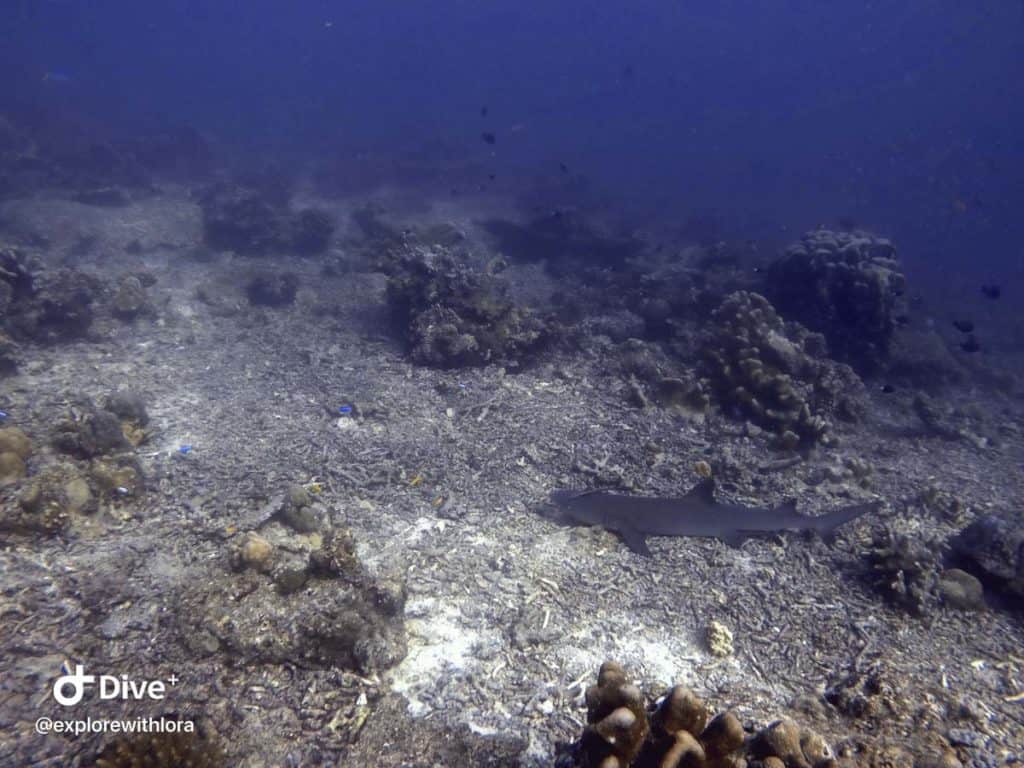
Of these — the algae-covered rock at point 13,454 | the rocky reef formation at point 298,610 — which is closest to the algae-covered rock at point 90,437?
the algae-covered rock at point 13,454

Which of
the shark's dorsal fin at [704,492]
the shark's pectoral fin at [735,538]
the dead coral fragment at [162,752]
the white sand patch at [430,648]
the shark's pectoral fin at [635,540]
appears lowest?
the white sand patch at [430,648]

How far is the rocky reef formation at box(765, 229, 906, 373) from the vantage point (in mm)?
14117

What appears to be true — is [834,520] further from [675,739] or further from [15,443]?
[15,443]

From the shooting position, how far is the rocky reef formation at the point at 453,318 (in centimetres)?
1144

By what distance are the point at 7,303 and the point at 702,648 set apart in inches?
557

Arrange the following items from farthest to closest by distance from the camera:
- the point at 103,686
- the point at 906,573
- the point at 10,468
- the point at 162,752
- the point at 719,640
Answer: the point at 906,573, the point at 10,468, the point at 719,640, the point at 103,686, the point at 162,752

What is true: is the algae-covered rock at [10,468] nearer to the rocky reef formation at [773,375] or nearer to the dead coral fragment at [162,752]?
the dead coral fragment at [162,752]

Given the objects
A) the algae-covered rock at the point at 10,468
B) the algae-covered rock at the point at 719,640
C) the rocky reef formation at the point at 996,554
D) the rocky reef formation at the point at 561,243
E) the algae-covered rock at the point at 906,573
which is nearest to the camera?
the algae-covered rock at the point at 719,640

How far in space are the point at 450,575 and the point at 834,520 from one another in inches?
207

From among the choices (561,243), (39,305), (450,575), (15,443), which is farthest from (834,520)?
(561,243)

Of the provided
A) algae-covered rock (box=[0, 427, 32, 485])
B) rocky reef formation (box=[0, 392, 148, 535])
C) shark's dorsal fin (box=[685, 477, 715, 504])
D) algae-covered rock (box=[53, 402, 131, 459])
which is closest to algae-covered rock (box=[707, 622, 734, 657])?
shark's dorsal fin (box=[685, 477, 715, 504])

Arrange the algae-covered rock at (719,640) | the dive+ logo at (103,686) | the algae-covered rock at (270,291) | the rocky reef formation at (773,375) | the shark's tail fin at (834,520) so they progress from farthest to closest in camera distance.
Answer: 1. the algae-covered rock at (270,291)
2. the rocky reef formation at (773,375)
3. the shark's tail fin at (834,520)
4. the algae-covered rock at (719,640)
5. the dive+ logo at (103,686)

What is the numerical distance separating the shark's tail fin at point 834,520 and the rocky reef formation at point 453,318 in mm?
6621

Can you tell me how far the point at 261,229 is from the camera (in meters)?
20.5
